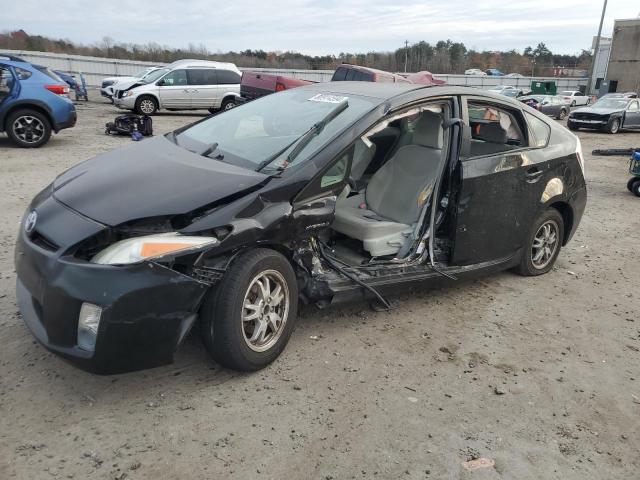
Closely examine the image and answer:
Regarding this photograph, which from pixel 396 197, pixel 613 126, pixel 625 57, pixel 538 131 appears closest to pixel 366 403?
pixel 396 197

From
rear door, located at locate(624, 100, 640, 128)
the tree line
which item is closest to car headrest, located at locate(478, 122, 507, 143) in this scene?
rear door, located at locate(624, 100, 640, 128)

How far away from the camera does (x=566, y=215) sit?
4.97 meters

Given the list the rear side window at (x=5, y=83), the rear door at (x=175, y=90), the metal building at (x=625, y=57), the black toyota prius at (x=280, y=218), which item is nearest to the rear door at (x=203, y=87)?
the rear door at (x=175, y=90)

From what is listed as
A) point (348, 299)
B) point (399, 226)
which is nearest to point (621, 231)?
point (399, 226)

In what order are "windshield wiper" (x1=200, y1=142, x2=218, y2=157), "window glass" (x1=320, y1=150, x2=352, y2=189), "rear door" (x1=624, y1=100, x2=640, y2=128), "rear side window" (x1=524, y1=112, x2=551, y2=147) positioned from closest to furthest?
"window glass" (x1=320, y1=150, x2=352, y2=189) < "windshield wiper" (x1=200, y1=142, x2=218, y2=157) < "rear side window" (x1=524, y1=112, x2=551, y2=147) < "rear door" (x1=624, y1=100, x2=640, y2=128)

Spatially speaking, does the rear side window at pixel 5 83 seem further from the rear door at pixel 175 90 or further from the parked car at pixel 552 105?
the parked car at pixel 552 105

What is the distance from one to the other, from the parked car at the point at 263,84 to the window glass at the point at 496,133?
10115mm

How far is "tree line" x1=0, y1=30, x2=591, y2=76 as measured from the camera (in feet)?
137

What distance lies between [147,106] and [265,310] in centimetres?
1626

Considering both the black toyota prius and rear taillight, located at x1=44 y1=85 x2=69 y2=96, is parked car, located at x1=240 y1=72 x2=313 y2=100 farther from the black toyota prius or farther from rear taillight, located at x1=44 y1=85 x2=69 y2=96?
the black toyota prius

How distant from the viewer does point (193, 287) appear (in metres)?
2.66

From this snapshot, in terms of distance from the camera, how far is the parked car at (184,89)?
57.1ft

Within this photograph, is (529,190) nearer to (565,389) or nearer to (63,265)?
(565,389)

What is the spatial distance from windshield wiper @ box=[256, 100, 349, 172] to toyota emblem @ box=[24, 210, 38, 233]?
128cm
